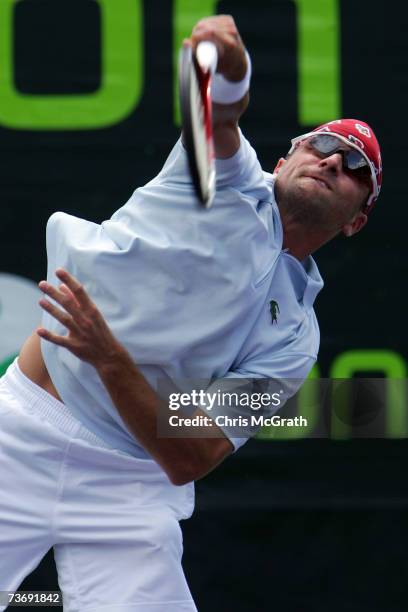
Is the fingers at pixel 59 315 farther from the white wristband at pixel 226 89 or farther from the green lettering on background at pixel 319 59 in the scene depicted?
the green lettering on background at pixel 319 59

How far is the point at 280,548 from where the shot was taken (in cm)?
322

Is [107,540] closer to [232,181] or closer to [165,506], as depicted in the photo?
[165,506]

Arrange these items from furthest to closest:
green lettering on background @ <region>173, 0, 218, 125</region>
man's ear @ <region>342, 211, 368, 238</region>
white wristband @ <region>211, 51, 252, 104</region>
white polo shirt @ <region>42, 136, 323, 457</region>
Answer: green lettering on background @ <region>173, 0, 218, 125</region> < man's ear @ <region>342, 211, 368, 238</region> < white polo shirt @ <region>42, 136, 323, 457</region> < white wristband @ <region>211, 51, 252, 104</region>

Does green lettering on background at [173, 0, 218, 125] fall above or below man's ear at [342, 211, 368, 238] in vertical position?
above

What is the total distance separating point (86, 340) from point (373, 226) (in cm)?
146

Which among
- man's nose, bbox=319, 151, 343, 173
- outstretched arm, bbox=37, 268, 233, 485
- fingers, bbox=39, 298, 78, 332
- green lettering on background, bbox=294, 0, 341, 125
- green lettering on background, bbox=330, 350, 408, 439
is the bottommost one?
green lettering on background, bbox=330, 350, 408, 439

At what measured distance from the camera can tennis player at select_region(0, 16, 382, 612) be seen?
219cm

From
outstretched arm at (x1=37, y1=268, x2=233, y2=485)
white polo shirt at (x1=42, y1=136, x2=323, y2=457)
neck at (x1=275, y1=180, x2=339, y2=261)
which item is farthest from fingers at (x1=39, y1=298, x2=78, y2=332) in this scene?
neck at (x1=275, y1=180, x2=339, y2=261)

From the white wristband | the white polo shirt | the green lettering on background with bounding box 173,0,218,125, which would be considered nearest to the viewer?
the white wristband

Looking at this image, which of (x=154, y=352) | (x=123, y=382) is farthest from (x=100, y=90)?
(x=123, y=382)

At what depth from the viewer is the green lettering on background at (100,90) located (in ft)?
10.7

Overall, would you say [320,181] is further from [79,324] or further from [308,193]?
[79,324]

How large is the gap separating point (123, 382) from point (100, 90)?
141 cm

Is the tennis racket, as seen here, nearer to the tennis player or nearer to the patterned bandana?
the tennis player
